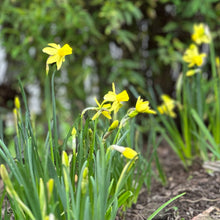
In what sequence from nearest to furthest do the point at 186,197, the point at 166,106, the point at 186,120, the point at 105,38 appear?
the point at 186,197 < the point at 186,120 < the point at 166,106 < the point at 105,38

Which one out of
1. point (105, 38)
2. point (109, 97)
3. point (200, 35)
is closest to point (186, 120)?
point (200, 35)

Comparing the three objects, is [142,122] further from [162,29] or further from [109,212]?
[109,212]

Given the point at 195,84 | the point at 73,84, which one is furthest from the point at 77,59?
the point at 195,84

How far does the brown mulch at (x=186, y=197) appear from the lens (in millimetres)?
1379

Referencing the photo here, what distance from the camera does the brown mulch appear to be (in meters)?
1.38

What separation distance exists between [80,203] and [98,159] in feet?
0.48

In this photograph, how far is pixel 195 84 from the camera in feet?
6.76

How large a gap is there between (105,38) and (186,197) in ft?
6.57

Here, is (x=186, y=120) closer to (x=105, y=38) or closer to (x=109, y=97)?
(x=109, y=97)

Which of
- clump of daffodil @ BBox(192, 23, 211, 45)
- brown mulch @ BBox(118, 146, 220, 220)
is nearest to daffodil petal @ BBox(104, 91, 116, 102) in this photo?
brown mulch @ BBox(118, 146, 220, 220)

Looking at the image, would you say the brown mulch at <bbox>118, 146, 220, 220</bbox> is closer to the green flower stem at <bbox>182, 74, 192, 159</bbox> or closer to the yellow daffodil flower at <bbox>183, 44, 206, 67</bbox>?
the green flower stem at <bbox>182, 74, 192, 159</bbox>

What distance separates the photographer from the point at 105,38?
316 cm

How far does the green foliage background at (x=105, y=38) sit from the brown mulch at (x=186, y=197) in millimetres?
1082

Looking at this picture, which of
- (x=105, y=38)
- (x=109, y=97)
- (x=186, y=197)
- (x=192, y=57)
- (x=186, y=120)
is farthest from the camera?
(x=105, y=38)
